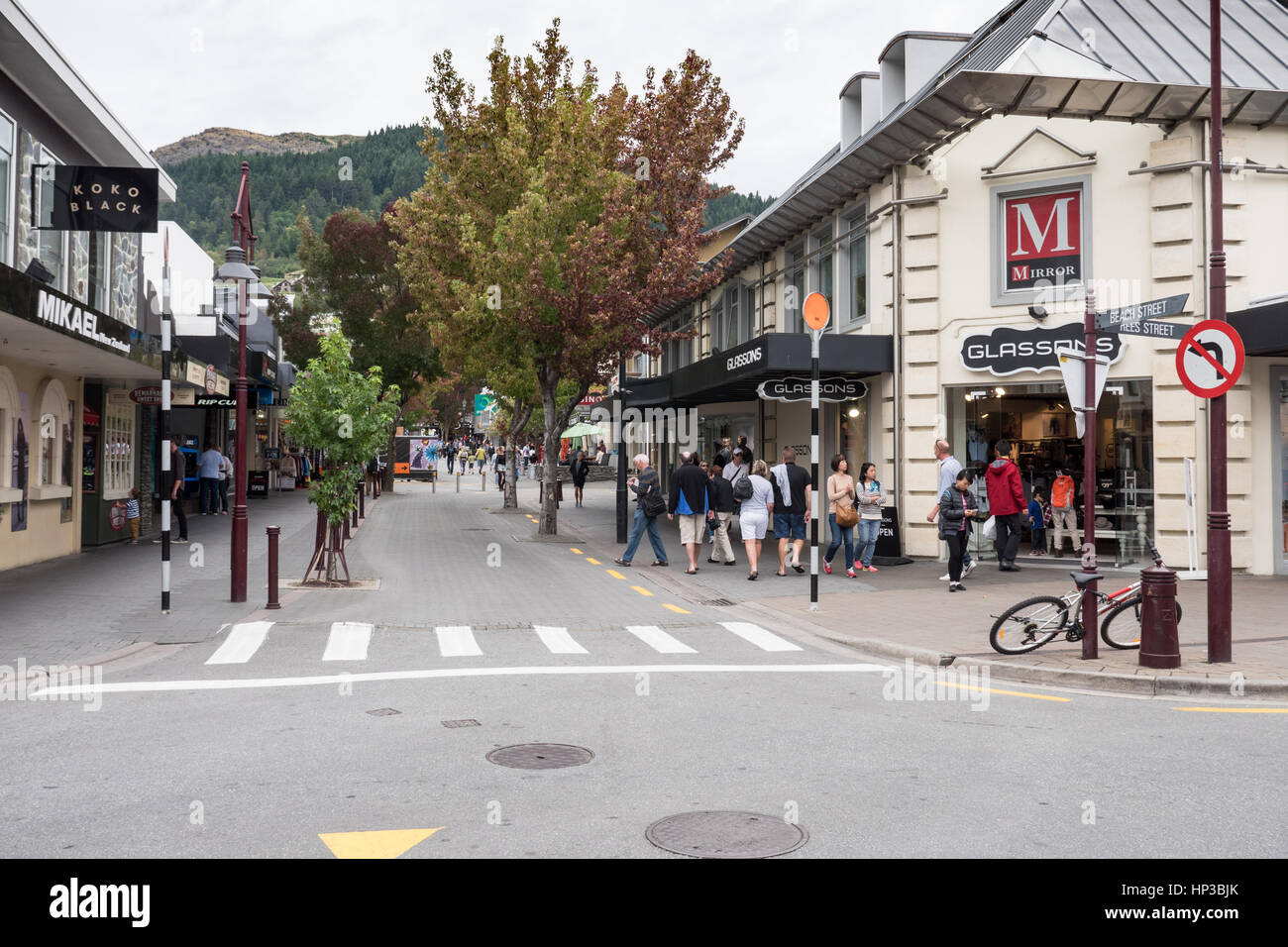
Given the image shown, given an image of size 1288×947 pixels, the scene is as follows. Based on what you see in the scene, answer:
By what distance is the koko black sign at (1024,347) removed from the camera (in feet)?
53.4

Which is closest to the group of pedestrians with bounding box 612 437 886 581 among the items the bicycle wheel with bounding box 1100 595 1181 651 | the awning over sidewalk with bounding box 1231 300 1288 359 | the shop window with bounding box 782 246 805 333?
the awning over sidewalk with bounding box 1231 300 1288 359

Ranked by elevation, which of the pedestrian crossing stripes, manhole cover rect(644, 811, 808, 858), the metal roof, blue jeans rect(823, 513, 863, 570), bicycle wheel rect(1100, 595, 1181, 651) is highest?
the metal roof

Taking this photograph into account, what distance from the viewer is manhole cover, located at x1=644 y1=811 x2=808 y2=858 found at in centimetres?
465

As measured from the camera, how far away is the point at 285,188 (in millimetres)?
174000

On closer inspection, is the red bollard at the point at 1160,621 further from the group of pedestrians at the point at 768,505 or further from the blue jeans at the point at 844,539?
the blue jeans at the point at 844,539

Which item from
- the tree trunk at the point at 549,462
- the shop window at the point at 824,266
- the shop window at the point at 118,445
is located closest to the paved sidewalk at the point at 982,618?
the tree trunk at the point at 549,462

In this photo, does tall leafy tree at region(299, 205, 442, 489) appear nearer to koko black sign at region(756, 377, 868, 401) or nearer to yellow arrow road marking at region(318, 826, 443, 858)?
koko black sign at region(756, 377, 868, 401)

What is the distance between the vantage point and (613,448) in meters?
62.0

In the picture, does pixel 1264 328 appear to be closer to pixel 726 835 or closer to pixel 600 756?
pixel 600 756

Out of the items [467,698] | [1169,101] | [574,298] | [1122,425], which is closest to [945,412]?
[1122,425]

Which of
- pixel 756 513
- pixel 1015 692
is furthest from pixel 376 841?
pixel 756 513

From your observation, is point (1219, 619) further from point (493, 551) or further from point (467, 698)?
point (493, 551)

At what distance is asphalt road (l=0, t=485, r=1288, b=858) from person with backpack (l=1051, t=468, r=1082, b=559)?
8300 mm
